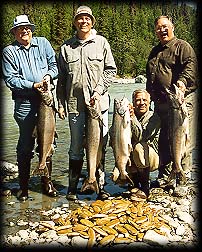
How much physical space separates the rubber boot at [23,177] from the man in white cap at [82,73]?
0.73m

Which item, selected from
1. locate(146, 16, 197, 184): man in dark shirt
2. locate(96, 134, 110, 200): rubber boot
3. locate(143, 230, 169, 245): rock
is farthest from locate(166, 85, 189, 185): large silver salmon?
locate(143, 230, 169, 245): rock

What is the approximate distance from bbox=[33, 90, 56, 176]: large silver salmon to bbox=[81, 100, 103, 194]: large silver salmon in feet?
1.64

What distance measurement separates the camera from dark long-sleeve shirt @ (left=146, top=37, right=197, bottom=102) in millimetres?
5727

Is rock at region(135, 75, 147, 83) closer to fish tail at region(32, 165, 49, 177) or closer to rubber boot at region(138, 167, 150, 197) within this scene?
rubber boot at region(138, 167, 150, 197)

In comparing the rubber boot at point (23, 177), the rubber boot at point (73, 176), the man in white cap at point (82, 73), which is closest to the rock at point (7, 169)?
the rubber boot at point (23, 177)

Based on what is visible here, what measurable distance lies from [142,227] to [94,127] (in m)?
1.32

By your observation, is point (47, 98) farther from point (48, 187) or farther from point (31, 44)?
point (48, 187)

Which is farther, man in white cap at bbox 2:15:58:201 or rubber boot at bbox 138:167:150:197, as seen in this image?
rubber boot at bbox 138:167:150:197

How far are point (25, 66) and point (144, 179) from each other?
2.13 m

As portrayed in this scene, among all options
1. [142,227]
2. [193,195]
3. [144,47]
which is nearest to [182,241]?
[142,227]


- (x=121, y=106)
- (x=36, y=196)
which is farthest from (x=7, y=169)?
(x=121, y=106)

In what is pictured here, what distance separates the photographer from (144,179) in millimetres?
5953

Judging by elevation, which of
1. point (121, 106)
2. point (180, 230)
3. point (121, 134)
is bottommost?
point (180, 230)

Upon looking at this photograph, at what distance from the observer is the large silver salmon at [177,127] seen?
5.43m
